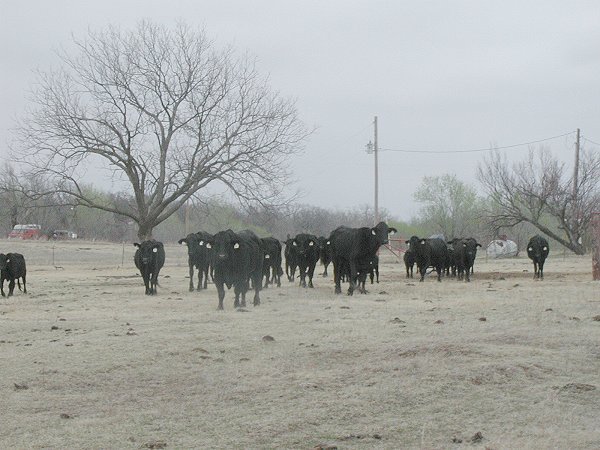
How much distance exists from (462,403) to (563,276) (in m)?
23.9

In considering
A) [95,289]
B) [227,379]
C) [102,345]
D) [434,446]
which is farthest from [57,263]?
[434,446]

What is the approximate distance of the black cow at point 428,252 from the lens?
30641mm

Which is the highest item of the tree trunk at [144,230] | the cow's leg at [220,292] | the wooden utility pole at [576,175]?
the wooden utility pole at [576,175]

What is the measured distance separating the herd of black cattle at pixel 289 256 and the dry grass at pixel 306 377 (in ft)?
4.45

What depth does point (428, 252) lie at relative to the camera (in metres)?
30.7

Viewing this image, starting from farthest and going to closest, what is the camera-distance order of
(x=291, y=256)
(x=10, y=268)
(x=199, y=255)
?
(x=291, y=256), (x=199, y=255), (x=10, y=268)

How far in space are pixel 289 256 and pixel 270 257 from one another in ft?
12.5

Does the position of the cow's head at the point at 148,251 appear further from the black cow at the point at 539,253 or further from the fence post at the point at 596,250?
the fence post at the point at 596,250

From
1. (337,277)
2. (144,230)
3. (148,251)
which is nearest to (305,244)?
(337,277)

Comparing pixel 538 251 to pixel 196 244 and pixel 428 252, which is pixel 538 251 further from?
pixel 196 244

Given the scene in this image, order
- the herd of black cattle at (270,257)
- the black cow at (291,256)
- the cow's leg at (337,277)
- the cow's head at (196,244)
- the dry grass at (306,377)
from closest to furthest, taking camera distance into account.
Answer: the dry grass at (306,377) < the herd of black cattle at (270,257) < the cow's leg at (337,277) < the cow's head at (196,244) < the black cow at (291,256)

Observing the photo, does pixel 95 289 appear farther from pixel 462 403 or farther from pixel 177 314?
pixel 462 403

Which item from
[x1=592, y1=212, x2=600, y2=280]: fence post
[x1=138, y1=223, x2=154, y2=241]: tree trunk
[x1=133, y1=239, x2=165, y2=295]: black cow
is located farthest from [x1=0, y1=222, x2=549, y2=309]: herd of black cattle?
[x1=138, y1=223, x2=154, y2=241]: tree trunk

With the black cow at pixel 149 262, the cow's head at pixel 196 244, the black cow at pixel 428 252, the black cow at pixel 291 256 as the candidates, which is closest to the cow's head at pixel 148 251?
the black cow at pixel 149 262
